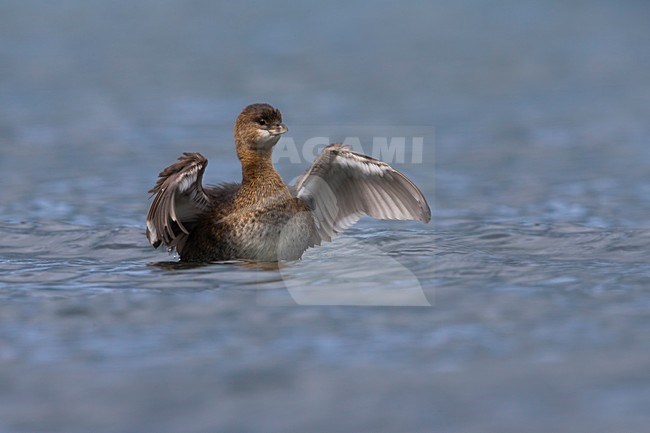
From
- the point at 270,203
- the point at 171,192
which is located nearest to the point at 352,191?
the point at 270,203

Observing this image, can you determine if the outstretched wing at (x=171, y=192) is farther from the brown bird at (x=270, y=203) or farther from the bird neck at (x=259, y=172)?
the bird neck at (x=259, y=172)

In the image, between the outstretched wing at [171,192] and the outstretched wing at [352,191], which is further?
the outstretched wing at [352,191]

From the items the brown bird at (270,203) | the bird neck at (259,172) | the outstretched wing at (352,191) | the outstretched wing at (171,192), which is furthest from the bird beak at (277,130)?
the outstretched wing at (171,192)

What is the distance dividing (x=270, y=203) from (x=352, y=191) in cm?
84

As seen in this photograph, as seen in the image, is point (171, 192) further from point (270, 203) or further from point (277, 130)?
point (277, 130)

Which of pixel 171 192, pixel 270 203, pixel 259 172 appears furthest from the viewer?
pixel 259 172

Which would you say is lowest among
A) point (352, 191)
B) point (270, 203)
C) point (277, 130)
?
point (270, 203)

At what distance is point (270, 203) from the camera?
1120 cm

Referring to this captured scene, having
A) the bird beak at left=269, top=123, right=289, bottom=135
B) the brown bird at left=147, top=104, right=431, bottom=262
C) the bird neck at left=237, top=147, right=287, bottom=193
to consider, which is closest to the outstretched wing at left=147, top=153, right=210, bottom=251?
the brown bird at left=147, top=104, right=431, bottom=262

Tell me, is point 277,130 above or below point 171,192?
above

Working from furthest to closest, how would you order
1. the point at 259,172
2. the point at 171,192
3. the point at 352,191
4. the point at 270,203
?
the point at 352,191 → the point at 259,172 → the point at 270,203 → the point at 171,192

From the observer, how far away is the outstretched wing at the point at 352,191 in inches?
444

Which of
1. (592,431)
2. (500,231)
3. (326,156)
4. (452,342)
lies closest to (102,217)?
(326,156)

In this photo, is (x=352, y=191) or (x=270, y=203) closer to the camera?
(x=270, y=203)
